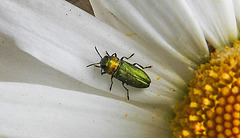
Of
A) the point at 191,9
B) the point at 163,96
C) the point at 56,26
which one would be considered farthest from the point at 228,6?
the point at 56,26

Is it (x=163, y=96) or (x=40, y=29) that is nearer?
(x=40, y=29)

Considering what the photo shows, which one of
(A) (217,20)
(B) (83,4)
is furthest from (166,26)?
(B) (83,4)

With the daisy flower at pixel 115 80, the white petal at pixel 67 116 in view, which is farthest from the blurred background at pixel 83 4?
the white petal at pixel 67 116

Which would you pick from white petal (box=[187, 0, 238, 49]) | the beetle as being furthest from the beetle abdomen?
white petal (box=[187, 0, 238, 49])

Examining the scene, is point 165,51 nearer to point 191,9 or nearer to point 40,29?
point 191,9

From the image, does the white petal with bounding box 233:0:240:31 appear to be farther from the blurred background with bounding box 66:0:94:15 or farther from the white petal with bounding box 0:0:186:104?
the blurred background with bounding box 66:0:94:15

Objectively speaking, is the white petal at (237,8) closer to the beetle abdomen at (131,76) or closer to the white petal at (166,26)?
the white petal at (166,26)
